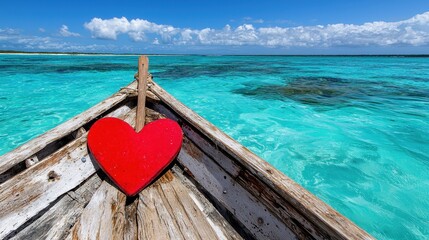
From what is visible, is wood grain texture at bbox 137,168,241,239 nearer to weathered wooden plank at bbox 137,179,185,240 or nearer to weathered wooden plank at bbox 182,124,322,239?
weathered wooden plank at bbox 137,179,185,240

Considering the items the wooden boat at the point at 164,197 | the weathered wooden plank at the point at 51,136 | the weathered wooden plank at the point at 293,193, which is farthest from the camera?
the weathered wooden plank at the point at 51,136

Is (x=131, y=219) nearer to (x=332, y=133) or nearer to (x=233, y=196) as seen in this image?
Answer: (x=233, y=196)

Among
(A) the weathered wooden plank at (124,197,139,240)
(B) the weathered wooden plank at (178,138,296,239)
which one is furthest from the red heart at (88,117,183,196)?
(B) the weathered wooden plank at (178,138,296,239)

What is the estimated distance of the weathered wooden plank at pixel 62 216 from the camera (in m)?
1.77

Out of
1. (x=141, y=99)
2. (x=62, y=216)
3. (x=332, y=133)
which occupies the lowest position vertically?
(x=332, y=133)

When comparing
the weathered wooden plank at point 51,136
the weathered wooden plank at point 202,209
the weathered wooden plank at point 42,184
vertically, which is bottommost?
the weathered wooden plank at point 202,209

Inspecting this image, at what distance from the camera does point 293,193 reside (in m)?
1.40

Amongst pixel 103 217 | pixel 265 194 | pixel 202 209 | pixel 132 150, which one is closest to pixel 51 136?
pixel 132 150

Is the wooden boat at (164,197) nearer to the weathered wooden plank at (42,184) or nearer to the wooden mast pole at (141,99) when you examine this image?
the weathered wooden plank at (42,184)

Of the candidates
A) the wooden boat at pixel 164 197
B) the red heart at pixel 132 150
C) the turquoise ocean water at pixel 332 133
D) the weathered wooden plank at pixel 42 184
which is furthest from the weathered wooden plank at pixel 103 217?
the turquoise ocean water at pixel 332 133

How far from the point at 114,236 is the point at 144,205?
13.8 inches

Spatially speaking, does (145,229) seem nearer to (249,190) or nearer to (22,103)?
(249,190)

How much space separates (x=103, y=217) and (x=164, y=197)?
0.52m

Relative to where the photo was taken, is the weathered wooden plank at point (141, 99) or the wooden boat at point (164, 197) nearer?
the wooden boat at point (164, 197)
